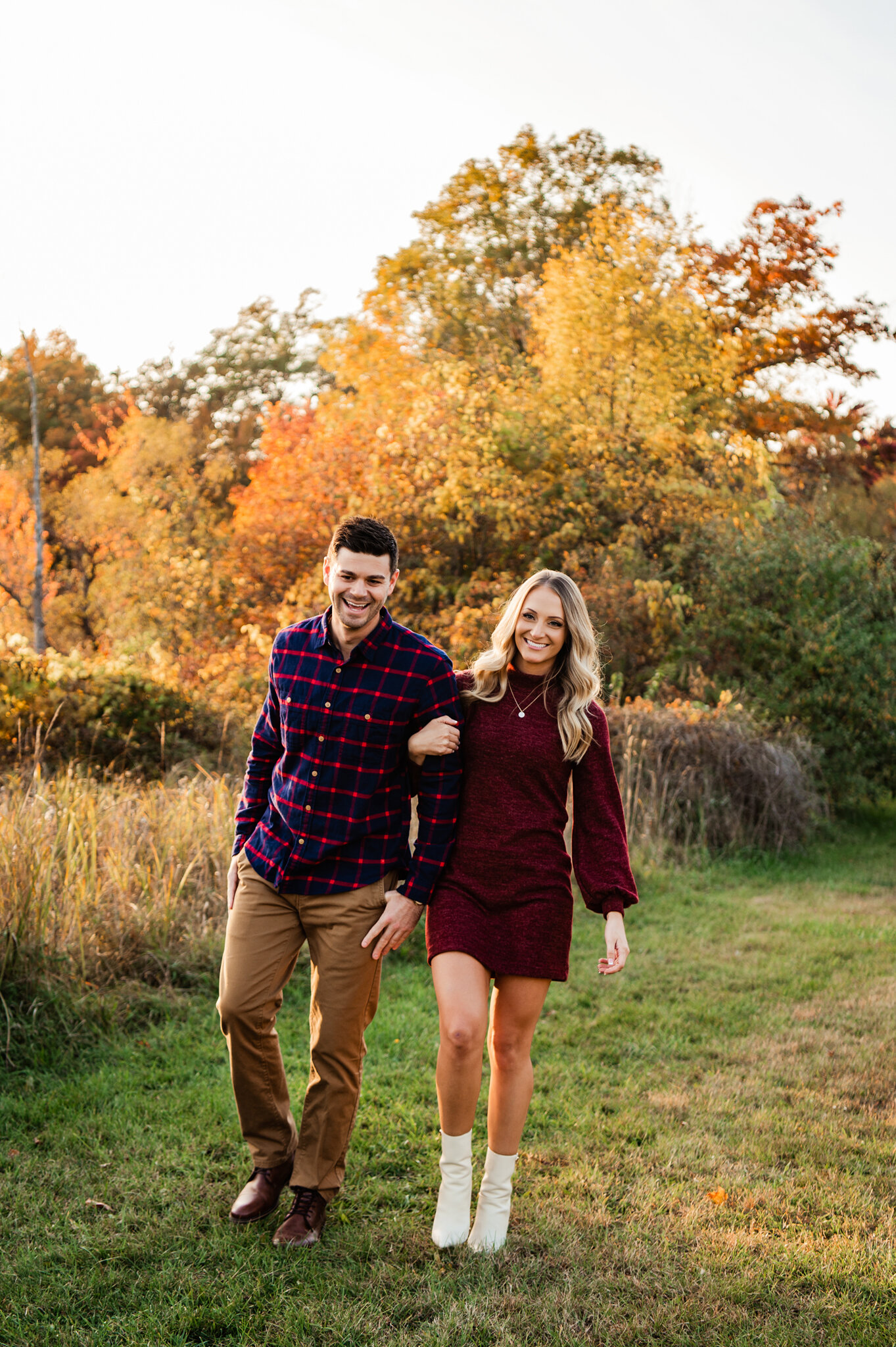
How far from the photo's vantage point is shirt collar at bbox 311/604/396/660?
10.00 ft

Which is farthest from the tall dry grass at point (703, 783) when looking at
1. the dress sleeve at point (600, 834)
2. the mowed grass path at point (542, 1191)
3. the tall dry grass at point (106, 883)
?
the dress sleeve at point (600, 834)

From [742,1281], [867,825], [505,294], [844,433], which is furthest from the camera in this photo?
[844,433]

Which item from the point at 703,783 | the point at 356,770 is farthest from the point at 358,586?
the point at 703,783

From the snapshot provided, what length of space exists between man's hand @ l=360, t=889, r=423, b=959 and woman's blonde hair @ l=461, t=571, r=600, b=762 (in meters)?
0.61

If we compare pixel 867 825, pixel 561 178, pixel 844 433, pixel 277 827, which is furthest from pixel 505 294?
pixel 277 827

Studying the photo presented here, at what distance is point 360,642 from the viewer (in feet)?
10.00

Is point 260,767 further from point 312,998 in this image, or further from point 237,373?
point 237,373

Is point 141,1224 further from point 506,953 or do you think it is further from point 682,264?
point 682,264

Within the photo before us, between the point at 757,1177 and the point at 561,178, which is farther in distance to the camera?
the point at 561,178

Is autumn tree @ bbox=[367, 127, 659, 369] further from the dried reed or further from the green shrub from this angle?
the dried reed

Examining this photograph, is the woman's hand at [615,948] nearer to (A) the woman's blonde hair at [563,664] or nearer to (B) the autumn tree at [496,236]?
(A) the woman's blonde hair at [563,664]

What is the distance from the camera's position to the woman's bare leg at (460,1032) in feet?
9.43

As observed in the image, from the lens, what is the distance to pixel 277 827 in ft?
10.1

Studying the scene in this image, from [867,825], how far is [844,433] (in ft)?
39.9
